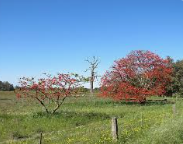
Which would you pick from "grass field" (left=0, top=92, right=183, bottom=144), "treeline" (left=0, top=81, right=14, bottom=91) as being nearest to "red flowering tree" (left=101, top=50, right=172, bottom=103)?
"grass field" (left=0, top=92, right=183, bottom=144)

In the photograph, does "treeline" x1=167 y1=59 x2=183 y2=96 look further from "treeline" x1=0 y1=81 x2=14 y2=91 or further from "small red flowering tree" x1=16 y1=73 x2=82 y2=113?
"treeline" x1=0 y1=81 x2=14 y2=91

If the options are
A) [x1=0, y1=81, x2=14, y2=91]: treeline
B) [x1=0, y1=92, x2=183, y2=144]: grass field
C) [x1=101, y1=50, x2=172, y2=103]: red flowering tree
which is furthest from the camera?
[x1=0, y1=81, x2=14, y2=91]: treeline

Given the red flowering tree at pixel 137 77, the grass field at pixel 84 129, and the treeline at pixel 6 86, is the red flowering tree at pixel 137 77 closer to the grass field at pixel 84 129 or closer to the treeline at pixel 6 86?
the grass field at pixel 84 129

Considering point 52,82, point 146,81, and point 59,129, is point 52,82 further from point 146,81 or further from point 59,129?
point 146,81

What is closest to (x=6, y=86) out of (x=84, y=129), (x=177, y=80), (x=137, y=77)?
(x=177, y=80)

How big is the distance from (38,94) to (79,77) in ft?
12.4

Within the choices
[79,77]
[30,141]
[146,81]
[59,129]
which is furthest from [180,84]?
[30,141]

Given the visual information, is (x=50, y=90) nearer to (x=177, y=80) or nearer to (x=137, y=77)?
(x=137, y=77)

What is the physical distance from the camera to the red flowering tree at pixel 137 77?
40.2m

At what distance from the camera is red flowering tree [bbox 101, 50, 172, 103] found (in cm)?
4019

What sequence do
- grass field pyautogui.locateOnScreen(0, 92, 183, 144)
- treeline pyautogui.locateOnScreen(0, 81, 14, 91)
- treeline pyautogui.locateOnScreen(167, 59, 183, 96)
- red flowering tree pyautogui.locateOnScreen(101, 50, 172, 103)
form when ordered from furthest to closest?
1. treeline pyautogui.locateOnScreen(0, 81, 14, 91)
2. treeline pyautogui.locateOnScreen(167, 59, 183, 96)
3. red flowering tree pyautogui.locateOnScreen(101, 50, 172, 103)
4. grass field pyautogui.locateOnScreen(0, 92, 183, 144)

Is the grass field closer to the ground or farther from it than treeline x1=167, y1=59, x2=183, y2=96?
closer to the ground

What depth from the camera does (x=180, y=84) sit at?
63562 mm

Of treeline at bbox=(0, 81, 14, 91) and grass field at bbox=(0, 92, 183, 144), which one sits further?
treeline at bbox=(0, 81, 14, 91)
